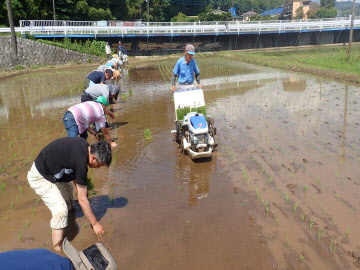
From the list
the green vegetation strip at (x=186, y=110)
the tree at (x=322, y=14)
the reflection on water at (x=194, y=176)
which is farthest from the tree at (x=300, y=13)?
the reflection on water at (x=194, y=176)

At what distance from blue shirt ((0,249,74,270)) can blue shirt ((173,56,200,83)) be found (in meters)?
5.40

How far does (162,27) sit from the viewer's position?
96.6ft

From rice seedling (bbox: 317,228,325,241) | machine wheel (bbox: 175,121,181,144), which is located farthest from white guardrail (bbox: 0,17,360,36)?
rice seedling (bbox: 317,228,325,241)

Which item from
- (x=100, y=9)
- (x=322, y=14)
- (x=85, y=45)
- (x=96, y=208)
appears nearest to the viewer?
(x=96, y=208)

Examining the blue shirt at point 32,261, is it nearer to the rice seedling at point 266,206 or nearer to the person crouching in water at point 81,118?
the rice seedling at point 266,206

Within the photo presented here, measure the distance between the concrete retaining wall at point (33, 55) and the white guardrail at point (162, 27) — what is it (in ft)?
7.74

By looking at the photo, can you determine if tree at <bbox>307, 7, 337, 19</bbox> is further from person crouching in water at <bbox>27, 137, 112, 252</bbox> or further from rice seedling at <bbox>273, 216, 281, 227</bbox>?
person crouching in water at <bbox>27, 137, 112, 252</bbox>

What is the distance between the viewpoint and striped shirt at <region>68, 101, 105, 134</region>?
14.9 feet

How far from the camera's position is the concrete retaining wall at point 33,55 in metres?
20.2

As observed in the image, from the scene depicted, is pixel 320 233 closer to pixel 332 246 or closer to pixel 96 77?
pixel 332 246

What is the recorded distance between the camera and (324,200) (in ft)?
13.2

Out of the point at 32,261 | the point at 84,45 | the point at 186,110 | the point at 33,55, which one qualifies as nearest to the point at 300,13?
the point at 84,45

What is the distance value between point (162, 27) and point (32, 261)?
98.3 ft

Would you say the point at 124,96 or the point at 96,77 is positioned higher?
the point at 96,77
